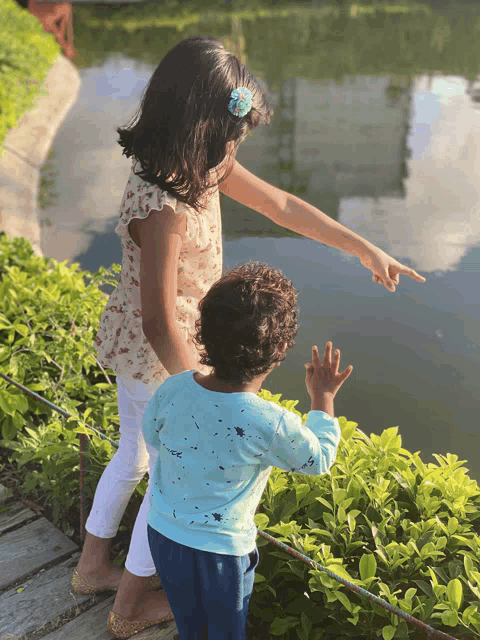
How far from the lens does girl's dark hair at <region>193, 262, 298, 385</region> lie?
1.62 meters

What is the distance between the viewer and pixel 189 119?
1.82 meters

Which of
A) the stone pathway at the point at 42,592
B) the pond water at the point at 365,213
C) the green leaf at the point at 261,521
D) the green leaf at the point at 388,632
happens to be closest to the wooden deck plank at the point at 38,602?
the stone pathway at the point at 42,592

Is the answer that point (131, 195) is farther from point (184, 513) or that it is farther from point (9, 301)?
point (9, 301)

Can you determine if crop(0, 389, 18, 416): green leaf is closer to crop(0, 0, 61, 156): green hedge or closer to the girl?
the girl

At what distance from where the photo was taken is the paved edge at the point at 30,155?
248 inches

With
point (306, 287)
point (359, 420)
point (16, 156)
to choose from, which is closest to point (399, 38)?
point (16, 156)

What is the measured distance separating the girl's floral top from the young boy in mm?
300

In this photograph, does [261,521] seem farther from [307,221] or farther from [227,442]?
[307,221]

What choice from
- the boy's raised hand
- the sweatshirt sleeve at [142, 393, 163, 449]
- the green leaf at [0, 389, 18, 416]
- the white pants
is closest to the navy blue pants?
the sweatshirt sleeve at [142, 393, 163, 449]

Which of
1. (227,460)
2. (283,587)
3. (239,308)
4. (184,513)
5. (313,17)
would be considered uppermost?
(239,308)

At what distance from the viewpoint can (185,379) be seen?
171cm

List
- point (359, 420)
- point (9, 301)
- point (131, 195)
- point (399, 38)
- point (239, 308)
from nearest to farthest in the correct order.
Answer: point (239, 308) → point (131, 195) → point (9, 301) → point (359, 420) → point (399, 38)

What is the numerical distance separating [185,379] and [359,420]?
7.72 feet

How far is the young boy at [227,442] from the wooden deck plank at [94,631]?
446 mm
